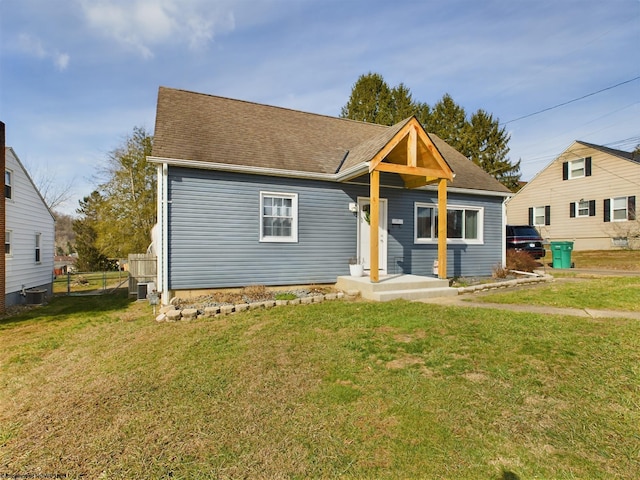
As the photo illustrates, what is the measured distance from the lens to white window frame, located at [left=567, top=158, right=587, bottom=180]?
21625 mm

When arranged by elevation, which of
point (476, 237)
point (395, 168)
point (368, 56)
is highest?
point (368, 56)

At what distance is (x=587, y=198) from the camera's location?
21438mm

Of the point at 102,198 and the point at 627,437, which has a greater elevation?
the point at 102,198

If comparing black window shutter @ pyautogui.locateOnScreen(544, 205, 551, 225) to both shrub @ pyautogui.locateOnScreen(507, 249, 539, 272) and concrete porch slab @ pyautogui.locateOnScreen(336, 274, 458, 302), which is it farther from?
concrete porch slab @ pyautogui.locateOnScreen(336, 274, 458, 302)

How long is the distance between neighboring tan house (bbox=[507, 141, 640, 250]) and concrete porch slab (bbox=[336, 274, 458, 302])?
18.7m

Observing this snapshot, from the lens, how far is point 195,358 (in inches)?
177

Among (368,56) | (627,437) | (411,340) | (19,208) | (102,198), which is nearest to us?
(627,437)

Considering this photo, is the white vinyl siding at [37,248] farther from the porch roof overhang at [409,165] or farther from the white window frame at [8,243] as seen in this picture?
the porch roof overhang at [409,165]

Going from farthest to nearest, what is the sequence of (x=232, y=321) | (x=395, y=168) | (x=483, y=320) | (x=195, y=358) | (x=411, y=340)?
1. (x=395, y=168)
2. (x=232, y=321)
3. (x=483, y=320)
4. (x=411, y=340)
5. (x=195, y=358)

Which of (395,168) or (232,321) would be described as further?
(395,168)

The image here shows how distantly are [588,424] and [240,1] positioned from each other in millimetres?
11852

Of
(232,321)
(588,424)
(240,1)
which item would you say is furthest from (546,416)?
(240,1)

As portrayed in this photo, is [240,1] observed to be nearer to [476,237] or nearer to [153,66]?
[153,66]

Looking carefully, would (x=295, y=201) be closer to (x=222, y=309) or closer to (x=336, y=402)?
(x=222, y=309)
